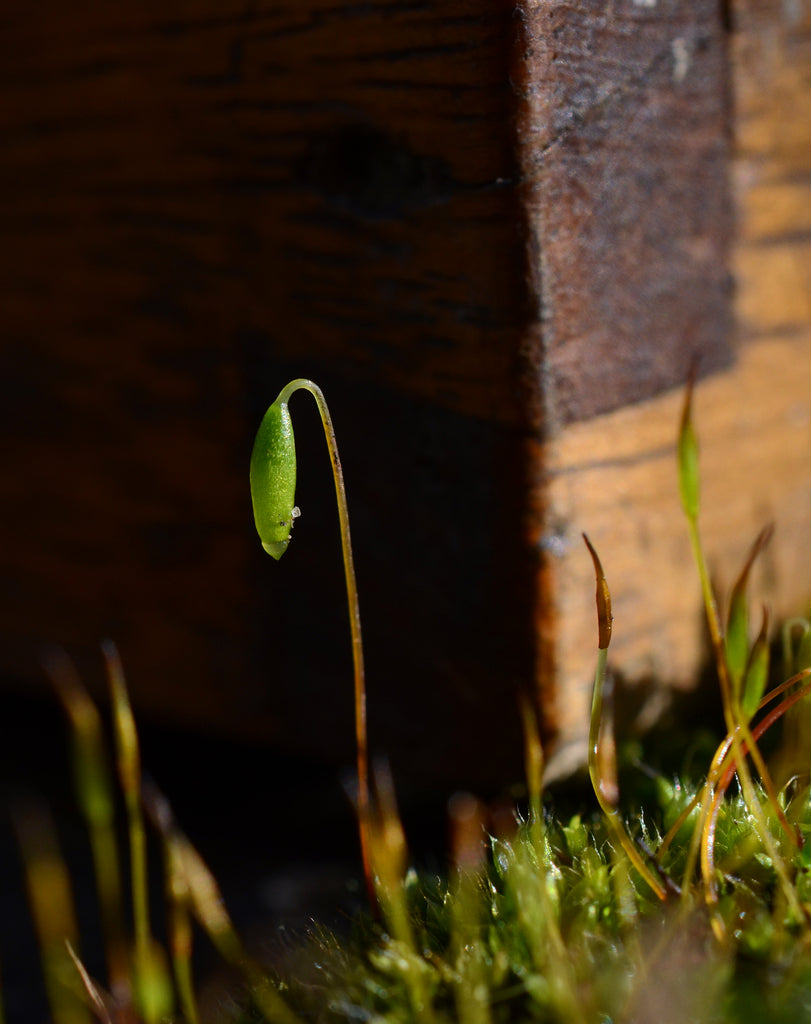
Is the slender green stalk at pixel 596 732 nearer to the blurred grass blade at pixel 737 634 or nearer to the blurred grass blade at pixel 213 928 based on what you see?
the blurred grass blade at pixel 737 634

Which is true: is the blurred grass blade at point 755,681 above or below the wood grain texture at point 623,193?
below

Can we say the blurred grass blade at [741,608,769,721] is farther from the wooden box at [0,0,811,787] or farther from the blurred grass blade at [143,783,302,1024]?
the blurred grass blade at [143,783,302,1024]

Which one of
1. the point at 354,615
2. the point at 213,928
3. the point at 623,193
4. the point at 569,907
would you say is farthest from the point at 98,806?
the point at 623,193

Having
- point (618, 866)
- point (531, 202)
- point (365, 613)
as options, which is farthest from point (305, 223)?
point (618, 866)

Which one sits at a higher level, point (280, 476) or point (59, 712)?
point (280, 476)

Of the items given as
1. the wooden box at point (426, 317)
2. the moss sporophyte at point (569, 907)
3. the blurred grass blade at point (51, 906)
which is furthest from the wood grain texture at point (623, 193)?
the blurred grass blade at point (51, 906)

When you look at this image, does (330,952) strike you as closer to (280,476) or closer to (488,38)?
(280,476)

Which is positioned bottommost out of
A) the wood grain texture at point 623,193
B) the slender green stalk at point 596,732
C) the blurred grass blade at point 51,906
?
the blurred grass blade at point 51,906
